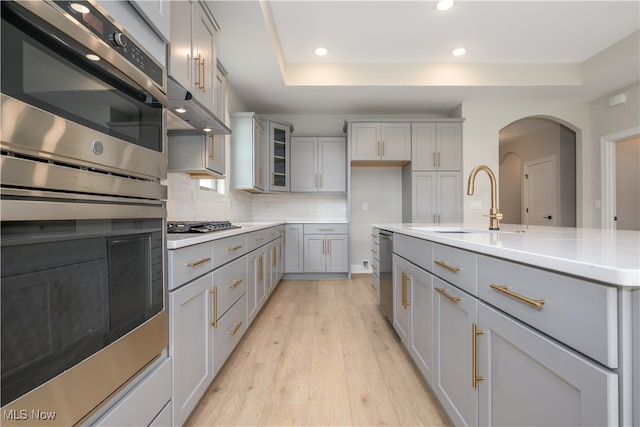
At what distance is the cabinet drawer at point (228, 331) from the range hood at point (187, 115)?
49.3 inches

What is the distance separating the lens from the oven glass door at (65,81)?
56 centimetres

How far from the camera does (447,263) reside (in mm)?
1247

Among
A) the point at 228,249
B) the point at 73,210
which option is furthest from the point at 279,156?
the point at 73,210

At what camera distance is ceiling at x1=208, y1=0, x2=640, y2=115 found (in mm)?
2738

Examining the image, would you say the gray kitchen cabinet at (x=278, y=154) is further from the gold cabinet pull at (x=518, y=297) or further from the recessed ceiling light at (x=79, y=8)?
the gold cabinet pull at (x=518, y=297)

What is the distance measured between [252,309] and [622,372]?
221 cm

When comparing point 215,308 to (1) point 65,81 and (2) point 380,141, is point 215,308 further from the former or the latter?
(2) point 380,141

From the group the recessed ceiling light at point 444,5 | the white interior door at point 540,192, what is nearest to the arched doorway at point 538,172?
the white interior door at point 540,192

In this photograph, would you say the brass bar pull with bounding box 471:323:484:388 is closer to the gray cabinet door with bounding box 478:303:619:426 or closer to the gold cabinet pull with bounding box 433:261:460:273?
the gray cabinet door with bounding box 478:303:619:426

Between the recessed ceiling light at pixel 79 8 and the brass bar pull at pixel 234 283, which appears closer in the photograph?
the recessed ceiling light at pixel 79 8

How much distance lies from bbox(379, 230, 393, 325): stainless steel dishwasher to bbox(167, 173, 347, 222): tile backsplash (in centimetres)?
170

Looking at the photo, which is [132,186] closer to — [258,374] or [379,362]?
[258,374]

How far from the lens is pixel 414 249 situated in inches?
67.2

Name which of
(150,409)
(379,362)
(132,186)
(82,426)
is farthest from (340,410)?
(132,186)
